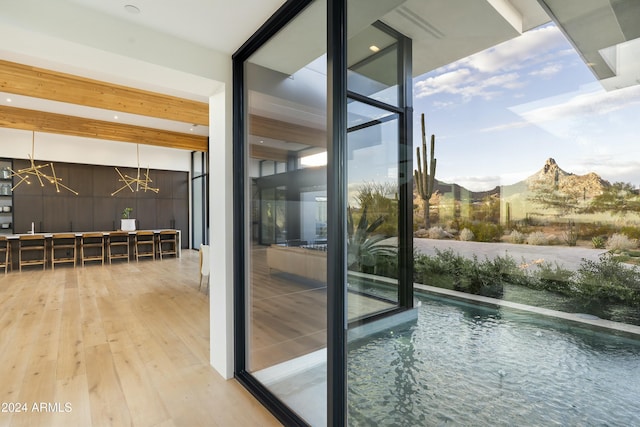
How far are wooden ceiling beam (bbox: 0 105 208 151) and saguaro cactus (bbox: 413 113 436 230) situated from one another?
8044 mm

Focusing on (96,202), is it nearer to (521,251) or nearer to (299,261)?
(299,261)

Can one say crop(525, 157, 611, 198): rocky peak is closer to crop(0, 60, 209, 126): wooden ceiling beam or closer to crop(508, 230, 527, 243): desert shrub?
crop(508, 230, 527, 243): desert shrub

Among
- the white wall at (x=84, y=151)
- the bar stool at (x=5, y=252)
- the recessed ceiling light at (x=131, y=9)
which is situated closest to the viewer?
the recessed ceiling light at (x=131, y=9)

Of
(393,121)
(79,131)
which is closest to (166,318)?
(393,121)

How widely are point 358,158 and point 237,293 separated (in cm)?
Result: 169

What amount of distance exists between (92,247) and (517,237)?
1049 centimetres

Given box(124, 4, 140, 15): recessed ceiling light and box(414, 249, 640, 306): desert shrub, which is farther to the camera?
box(124, 4, 140, 15): recessed ceiling light

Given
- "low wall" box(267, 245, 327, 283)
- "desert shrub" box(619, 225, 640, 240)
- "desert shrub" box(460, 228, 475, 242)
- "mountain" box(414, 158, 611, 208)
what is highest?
"mountain" box(414, 158, 611, 208)

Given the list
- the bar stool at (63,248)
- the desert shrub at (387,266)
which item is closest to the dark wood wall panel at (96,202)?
the bar stool at (63,248)

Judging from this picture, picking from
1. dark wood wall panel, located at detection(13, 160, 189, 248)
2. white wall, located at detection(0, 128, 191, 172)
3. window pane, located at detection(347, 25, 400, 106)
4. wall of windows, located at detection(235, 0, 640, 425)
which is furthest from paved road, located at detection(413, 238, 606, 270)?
dark wood wall panel, located at detection(13, 160, 189, 248)

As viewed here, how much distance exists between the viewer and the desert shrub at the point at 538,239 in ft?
3.04

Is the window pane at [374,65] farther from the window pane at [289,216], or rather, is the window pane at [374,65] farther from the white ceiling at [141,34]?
the white ceiling at [141,34]

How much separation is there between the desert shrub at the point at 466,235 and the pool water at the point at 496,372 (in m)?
0.24

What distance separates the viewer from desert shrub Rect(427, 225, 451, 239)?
1.24 meters
